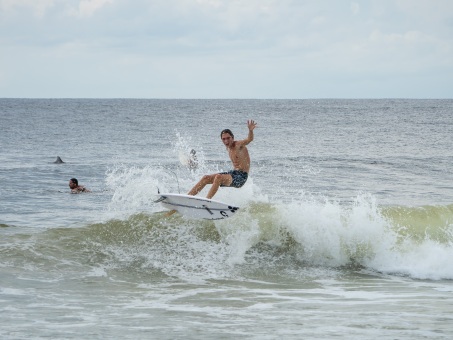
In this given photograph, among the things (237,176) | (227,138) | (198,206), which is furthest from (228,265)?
(227,138)

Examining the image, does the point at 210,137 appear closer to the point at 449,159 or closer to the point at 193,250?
the point at 449,159

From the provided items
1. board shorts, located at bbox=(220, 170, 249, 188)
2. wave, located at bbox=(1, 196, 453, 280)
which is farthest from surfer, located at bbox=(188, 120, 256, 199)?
wave, located at bbox=(1, 196, 453, 280)

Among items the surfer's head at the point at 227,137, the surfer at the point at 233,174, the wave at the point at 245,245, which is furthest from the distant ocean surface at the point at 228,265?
the surfer's head at the point at 227,137

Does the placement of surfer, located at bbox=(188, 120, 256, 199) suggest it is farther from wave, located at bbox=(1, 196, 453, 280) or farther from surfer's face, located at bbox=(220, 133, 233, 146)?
wave, located at bbox=(1, 196, 453, 280)

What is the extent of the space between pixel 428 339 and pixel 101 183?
20.2 meters

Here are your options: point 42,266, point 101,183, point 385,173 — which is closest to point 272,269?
point 42,266

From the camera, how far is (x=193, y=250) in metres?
14.3

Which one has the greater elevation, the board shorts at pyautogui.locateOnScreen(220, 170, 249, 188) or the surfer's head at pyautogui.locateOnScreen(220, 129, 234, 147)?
the surfer's head at pyautogui.locateOnScreen(220, 129, 234, 147)

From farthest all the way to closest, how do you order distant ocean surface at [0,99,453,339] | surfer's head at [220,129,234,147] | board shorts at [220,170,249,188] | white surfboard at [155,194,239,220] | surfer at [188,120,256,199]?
board shorts at [220,170,249,188], surfer at [188,120,256,199], surfer's head at [220,129,234,147], white surfboard at [155,194,239,220], distant ocean surface at [0,99,453,339]

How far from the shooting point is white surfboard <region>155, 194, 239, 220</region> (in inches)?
516

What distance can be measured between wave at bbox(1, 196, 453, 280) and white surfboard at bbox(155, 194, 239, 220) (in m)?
1.03

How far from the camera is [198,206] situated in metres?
13.2

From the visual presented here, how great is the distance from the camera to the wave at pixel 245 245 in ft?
43.2

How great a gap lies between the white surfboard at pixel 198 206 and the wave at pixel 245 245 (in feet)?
3.38
